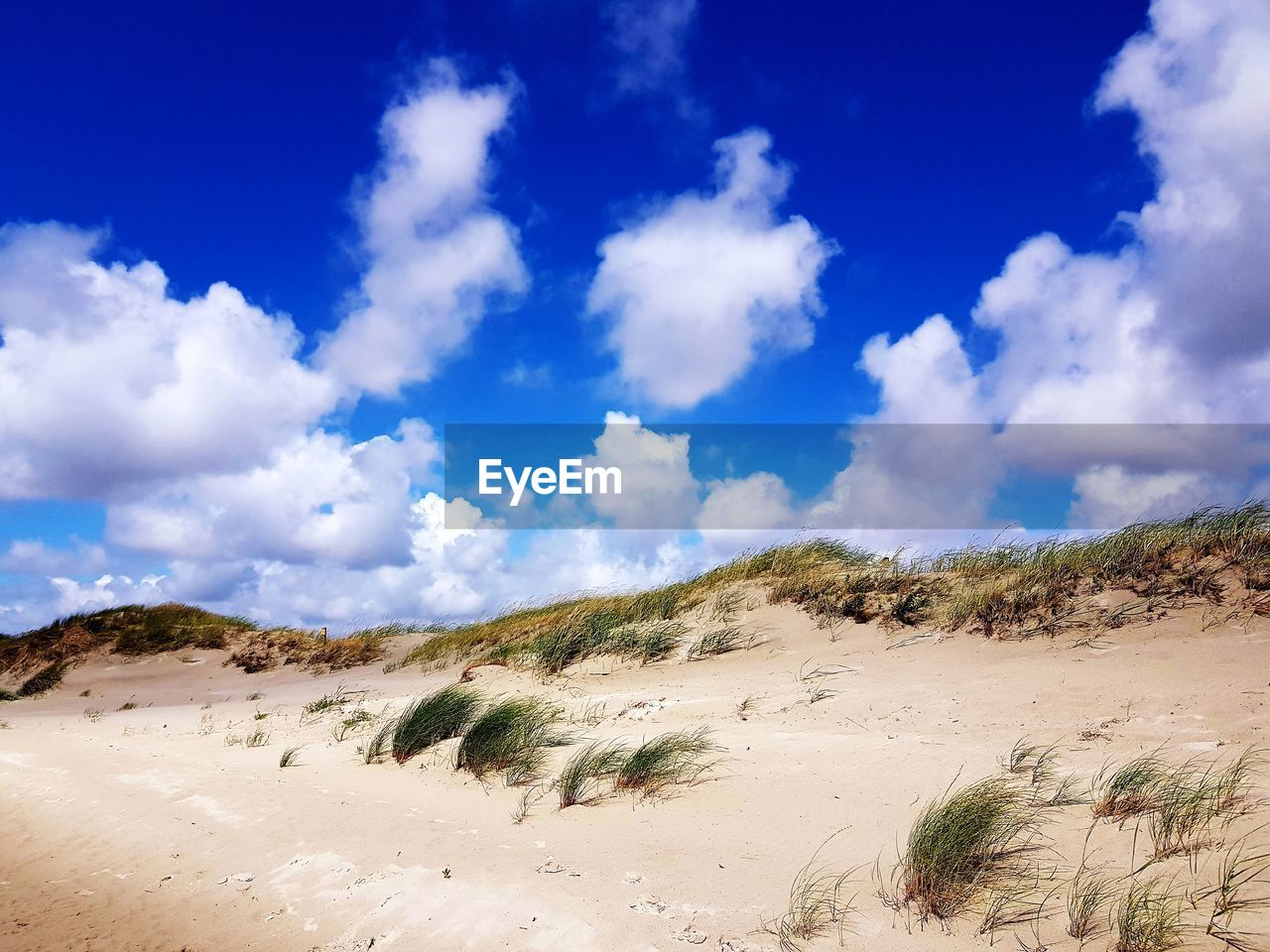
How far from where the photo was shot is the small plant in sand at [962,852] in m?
4.73

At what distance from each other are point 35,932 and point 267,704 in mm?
10394

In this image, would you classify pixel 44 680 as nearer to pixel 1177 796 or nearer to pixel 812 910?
pixel 812 910

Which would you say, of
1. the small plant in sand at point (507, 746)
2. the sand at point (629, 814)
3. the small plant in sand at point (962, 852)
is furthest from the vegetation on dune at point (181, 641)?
the small plant in sand at point (962, 852)

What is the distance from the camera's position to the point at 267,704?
1583cm

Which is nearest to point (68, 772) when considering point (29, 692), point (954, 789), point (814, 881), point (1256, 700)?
point (814, 881)

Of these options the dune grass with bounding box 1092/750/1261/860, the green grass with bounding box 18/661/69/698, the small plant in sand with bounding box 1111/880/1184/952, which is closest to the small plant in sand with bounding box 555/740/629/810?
the dune grass with bounding box 1092/750/1261/860

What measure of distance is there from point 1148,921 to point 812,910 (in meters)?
1.72

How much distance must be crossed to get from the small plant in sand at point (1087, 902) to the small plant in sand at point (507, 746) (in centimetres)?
460

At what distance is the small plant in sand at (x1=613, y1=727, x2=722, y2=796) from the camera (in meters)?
6.94

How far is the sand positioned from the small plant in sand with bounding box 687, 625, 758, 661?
1186 mm

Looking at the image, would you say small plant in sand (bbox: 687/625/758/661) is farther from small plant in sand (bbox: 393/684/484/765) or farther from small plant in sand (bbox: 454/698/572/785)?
small plant in sand (bbox: 454/698/572/785)

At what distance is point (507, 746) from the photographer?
7.96 meters

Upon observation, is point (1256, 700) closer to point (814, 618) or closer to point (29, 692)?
point (814, 618)

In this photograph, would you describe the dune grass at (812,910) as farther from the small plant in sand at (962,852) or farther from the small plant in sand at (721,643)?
the small plant in sand at (721,643)
